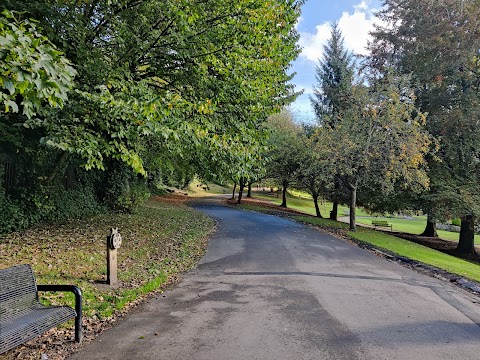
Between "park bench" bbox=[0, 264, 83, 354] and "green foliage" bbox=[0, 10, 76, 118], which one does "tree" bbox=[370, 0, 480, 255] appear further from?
"green foliage" bbox=[0, 10, 76, 118]

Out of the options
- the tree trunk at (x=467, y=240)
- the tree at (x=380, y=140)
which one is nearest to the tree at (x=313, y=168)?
the tree at (x=380, y=140)

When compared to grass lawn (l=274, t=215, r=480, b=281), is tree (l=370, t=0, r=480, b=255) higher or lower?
higher

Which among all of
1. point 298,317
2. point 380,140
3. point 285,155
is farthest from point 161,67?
point 285,155

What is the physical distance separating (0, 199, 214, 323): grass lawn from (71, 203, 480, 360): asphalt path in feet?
1.88

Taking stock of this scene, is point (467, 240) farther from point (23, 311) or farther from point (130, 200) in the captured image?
point (23, 311)

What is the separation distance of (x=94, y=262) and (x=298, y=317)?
4891 mm

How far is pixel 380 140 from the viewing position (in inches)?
607

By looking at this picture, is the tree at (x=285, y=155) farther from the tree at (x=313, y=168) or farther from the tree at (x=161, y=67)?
the tree at (x=161, y=67)

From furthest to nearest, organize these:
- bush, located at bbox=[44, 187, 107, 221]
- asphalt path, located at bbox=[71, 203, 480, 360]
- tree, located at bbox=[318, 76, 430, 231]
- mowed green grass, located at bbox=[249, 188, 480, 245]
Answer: mowed green grass, located at bbox=[249, 188, 480, 245] → tree, located at bbox=[318, 76, 430, 231] → bush, located at bbox=[44, 187, 107, 221] → asphalt path, located at bbox=[71, 203, 480, 360]

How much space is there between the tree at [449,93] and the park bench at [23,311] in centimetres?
1617

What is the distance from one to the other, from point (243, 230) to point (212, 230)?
1.36 metres

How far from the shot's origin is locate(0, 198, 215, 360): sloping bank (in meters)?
4.72

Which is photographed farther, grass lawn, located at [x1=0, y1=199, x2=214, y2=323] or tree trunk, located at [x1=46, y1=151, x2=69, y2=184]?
tree trunk, located at [x1=46, y1=151, x2=69, y2=184]

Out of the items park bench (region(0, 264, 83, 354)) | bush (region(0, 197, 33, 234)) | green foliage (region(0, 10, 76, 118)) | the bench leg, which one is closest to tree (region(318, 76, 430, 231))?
bush (region(0, 197, 33, 234))
